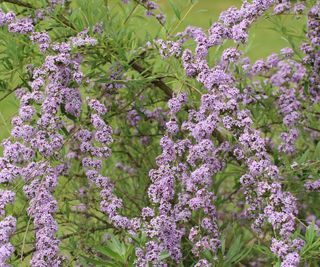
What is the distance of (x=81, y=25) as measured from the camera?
297 centimetres

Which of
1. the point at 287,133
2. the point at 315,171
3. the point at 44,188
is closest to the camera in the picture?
the point at 44,188

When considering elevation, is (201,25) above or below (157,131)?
above

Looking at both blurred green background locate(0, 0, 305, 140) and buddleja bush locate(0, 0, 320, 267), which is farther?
blurred green background locate(0, 0, 305, 140)

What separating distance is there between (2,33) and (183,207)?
106cm

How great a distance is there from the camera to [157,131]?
3.69 m

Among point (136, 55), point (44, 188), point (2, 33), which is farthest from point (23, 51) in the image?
point (44, 188)

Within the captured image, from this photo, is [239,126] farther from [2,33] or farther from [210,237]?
[2,33]

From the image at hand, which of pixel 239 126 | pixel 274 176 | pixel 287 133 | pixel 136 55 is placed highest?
pixel 136 55

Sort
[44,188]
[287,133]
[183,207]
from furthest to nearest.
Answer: [287,133] → [183,207] → [44,188]

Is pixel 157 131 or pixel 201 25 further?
pixel 201 25

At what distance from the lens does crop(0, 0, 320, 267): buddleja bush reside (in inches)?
92.4

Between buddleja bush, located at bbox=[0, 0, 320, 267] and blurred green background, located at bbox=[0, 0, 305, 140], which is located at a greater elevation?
blurred green background, located at bbox=[0, 0, 305, 140]

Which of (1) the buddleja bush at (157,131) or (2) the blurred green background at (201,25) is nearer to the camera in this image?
(1) the buddleja bush at (157,131)

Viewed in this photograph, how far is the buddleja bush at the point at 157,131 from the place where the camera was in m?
2.35
